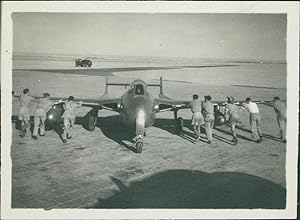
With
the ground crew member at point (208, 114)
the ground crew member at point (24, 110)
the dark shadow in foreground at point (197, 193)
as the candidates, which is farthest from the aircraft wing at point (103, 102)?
the dark shadow in foreground at point (197, 193)

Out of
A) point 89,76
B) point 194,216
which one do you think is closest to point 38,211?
point 194,216

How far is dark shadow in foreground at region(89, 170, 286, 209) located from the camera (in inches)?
270

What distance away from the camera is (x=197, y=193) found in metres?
6.97

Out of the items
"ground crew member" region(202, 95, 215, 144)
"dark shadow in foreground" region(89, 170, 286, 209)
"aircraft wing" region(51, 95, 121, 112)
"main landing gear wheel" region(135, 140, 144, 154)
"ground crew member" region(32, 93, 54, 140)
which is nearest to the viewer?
"dark shadow in foreground" region(89, 170, 286, 209)

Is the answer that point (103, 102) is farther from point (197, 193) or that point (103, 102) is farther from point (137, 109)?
point (197, 193)

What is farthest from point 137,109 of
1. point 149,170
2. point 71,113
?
point 71,113

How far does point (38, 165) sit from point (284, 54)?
7.47 meters

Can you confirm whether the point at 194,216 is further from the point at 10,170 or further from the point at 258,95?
A: the point at 258,95

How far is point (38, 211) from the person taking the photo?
6.82 meters

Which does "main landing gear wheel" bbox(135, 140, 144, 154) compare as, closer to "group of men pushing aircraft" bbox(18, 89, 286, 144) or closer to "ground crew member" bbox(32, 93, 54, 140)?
"group of men pushing aircraft" bbox(18, 89, 286, 144)

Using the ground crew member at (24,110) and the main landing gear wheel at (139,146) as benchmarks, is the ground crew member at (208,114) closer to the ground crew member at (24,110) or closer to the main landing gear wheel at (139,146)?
the main landing gear wheel at (139,146)

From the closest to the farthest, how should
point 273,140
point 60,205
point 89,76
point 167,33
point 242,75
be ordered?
point 60,205 < point 167,33 < point 273,140 < point 89,76 < point 242,75

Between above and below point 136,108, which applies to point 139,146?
below

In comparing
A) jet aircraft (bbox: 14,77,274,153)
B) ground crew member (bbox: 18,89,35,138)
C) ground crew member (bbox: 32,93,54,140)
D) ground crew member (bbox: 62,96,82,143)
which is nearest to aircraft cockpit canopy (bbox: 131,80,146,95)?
jet aircraft (bbox: 14,77,274,153)
